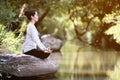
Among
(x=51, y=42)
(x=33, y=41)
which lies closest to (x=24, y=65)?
(x=33, y=41)

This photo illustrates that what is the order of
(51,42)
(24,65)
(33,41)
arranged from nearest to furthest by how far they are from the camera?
(24,65) < (33,41) < (51,42)

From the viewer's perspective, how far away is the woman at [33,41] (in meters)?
11.2

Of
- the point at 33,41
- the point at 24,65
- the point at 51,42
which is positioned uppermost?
the point at 33,41

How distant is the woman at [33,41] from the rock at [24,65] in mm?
214

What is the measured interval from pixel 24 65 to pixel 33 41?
2.32 feet

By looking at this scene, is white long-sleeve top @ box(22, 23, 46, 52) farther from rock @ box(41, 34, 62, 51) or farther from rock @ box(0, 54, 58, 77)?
rock @ box(41, 34, 62, 51)

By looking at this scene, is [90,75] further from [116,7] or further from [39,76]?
[116,7]

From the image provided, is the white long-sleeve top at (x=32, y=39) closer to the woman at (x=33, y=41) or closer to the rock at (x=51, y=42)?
the woman at (x=33, y=41)

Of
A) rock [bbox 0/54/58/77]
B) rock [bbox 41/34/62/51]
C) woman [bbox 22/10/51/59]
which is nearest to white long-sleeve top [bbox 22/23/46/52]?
woman [bbox 22/10/51/59]

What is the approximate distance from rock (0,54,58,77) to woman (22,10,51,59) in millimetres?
214

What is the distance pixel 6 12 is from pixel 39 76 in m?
3.05

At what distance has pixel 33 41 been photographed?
37.2ft

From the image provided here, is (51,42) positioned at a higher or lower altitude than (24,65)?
lower

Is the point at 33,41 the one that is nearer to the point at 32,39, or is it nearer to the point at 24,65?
the point at 32,39
